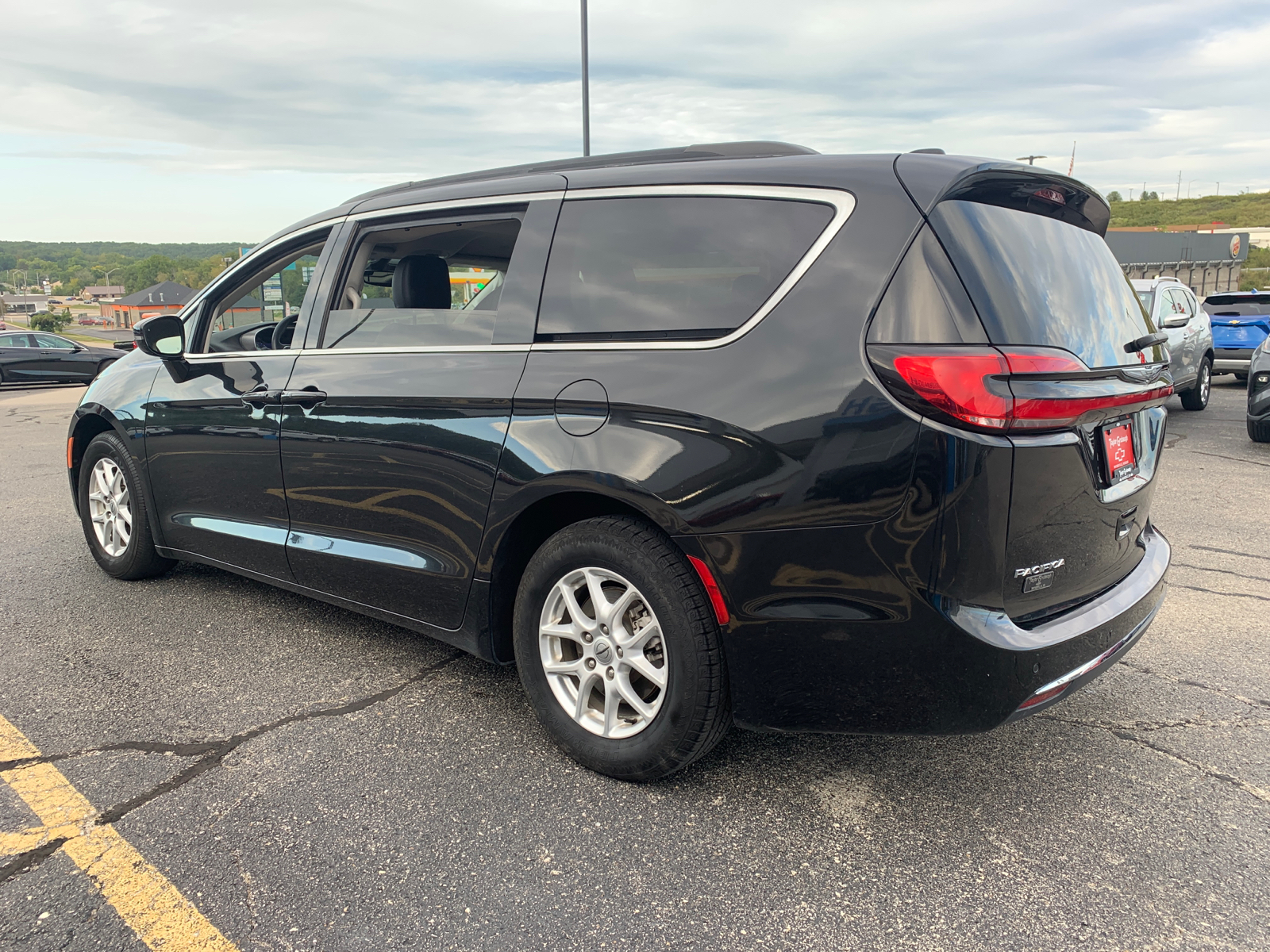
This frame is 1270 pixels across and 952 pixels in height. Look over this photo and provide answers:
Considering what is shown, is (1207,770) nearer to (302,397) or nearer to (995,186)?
(995,186)

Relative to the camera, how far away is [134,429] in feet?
14.3

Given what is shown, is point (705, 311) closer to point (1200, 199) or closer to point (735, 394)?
point (735, 394)

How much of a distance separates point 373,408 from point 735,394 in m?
1.45

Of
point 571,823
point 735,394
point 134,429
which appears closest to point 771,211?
point 735,394

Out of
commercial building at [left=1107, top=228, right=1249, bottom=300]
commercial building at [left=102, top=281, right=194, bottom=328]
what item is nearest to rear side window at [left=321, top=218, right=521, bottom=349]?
commercial building at [left=1107, top=228, right=1249, bottom=300]

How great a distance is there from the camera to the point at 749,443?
2.32m

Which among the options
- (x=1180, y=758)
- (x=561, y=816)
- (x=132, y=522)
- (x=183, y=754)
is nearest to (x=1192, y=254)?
(x=1180, y=758)

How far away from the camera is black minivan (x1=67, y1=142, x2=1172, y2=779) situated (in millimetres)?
2199

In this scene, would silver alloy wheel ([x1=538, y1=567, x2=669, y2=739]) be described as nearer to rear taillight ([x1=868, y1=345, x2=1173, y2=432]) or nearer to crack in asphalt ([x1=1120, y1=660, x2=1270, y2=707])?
rear taillight ([x1=868, y1=345, x2=1173, y2=432])

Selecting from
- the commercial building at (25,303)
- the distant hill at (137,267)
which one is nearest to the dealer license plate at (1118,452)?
the distant hill at (137,267)

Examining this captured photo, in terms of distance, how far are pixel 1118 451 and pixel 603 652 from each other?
60.7 inches

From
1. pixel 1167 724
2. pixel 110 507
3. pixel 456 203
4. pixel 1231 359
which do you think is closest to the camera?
pixel 1167 724

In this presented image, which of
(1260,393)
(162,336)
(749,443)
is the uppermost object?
(162,336)

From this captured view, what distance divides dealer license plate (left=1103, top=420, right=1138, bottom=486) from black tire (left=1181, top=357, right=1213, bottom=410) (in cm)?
1128
